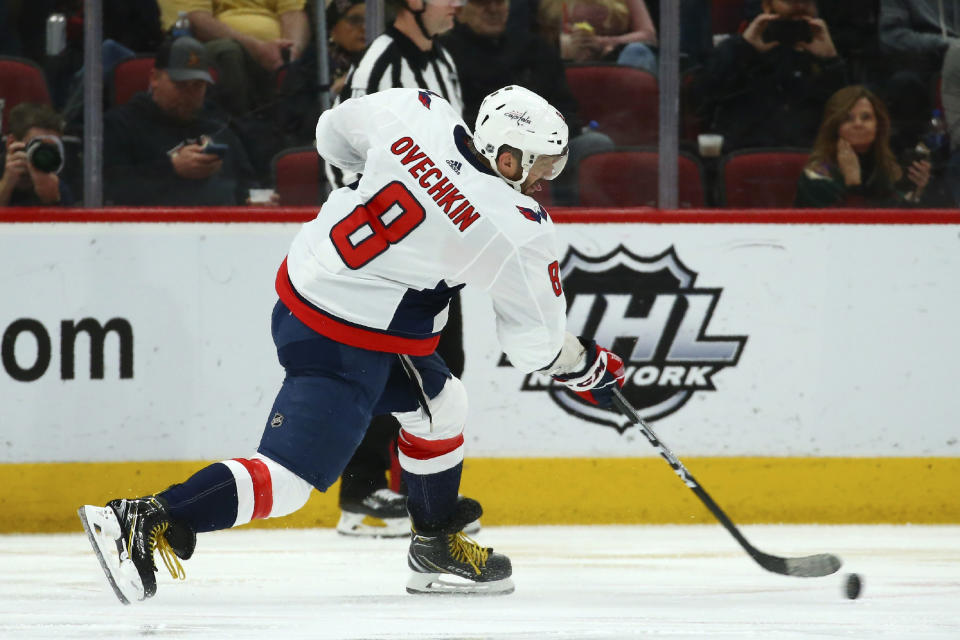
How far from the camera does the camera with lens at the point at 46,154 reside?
3.89 meters

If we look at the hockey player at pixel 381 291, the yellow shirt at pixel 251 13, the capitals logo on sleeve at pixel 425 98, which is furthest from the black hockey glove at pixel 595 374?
the yellow shirt at pixel 251 13

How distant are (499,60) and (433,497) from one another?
1507 millimetres

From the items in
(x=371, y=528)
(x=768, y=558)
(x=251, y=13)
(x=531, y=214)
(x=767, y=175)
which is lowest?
(x=371, y=528)

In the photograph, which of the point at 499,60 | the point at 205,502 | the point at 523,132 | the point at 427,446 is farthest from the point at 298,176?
the point at 205,502

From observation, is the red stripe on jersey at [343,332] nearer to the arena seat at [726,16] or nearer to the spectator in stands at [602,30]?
the spectator in stands at [602,30]

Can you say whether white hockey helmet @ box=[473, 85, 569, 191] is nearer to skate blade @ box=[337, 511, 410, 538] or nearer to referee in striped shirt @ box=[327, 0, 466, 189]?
referee in striped shirt @ box=[327, 0, 466, 189]

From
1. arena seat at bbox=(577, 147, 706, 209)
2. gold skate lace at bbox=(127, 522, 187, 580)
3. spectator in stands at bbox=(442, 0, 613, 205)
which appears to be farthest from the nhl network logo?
gold skate lace at bbox=(127, 522, 187, 580)

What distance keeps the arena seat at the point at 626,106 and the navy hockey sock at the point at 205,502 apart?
190 cm

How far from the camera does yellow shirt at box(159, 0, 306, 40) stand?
3.93 metres

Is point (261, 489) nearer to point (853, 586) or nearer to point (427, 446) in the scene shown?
point (427, 446)

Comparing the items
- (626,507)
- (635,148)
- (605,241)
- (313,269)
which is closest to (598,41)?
(635,148)

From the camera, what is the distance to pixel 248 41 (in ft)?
12.9

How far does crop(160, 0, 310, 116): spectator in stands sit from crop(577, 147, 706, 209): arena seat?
934mm

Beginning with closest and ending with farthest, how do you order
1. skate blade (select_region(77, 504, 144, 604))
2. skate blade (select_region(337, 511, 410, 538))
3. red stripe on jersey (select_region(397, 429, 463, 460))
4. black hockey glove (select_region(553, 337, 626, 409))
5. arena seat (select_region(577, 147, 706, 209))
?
skate blade (select_region(77, 504, 144, 604)), black hockey glove (select_region(553, 337, 626, 409)), red stripe on jersey (select_region(397, 429, 463, 460)), skate blade (select_region(337, 511, 410, 538)), arena seat (select_region(577, 147, 706, 209))
